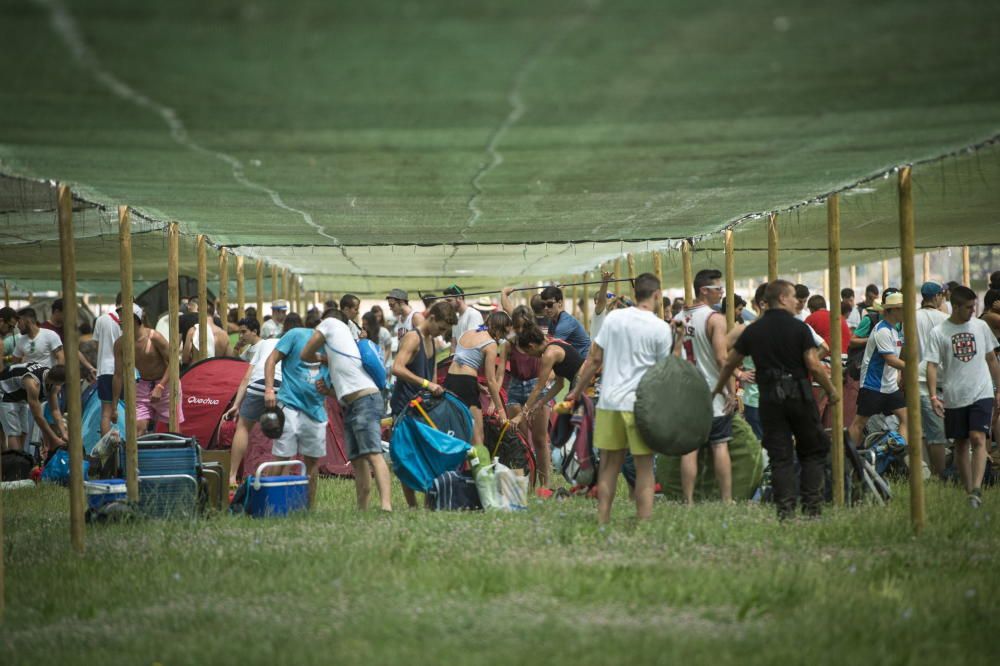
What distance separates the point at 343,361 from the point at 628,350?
228 cm

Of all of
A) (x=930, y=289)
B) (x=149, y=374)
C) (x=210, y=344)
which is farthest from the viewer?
(x=210, y=344)

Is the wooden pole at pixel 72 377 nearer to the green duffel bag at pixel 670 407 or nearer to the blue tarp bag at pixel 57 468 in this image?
the green duffel bag at pixel 670 407

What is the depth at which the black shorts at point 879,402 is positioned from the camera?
10969mm

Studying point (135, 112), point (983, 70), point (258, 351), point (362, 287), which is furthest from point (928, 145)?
point (362, 287)

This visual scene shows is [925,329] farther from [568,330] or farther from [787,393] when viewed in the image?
[568,330]

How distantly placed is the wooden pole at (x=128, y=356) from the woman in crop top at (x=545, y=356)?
10.4 feet

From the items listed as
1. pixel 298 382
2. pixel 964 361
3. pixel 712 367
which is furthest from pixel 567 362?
pixel 964 361

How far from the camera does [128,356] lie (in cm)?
881

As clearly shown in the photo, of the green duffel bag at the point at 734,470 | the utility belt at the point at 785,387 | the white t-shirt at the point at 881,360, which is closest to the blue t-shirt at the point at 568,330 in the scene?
the green duffel bag at the point at 734,470

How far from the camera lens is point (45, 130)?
5.96m

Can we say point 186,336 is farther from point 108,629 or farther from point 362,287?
point 362,287

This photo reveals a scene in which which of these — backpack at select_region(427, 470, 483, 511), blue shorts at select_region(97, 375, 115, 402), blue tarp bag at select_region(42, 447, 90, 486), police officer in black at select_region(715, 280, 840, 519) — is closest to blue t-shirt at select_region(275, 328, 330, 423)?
backpack at select_region(427, 470, 483, 511)

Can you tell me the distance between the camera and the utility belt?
8.02m

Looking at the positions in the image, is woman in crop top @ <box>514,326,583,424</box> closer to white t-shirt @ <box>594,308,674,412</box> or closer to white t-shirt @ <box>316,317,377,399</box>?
white t-shirt @ <box>316,317,377,399</box>
